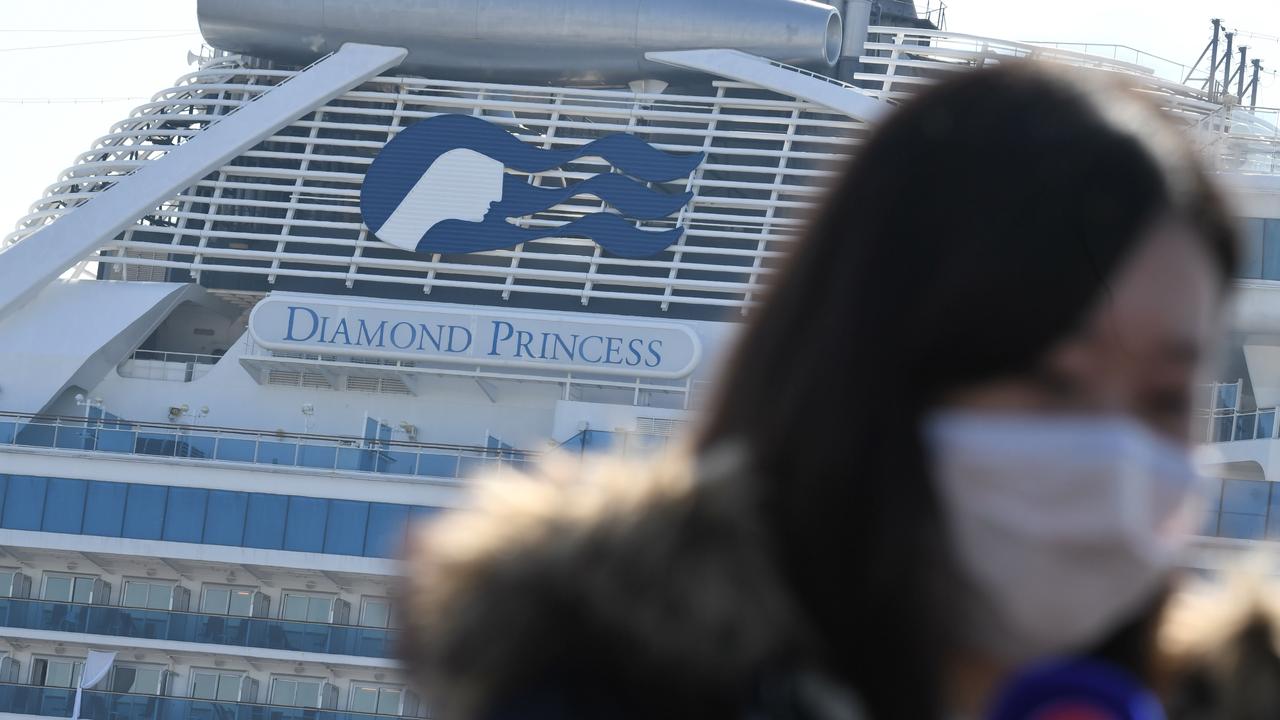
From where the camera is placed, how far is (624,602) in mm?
1374

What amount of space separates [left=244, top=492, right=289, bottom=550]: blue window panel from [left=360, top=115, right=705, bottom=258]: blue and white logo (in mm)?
5515

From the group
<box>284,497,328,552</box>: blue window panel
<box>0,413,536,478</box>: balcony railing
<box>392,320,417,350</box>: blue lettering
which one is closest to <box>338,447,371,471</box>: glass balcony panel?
<box>0,413,536,478</box>: balcony railing

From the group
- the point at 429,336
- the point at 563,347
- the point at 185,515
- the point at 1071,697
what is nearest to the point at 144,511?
the point at 185,515

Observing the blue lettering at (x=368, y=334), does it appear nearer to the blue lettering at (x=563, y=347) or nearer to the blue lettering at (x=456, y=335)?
Result: the blue lettering at (x=456, y=335)

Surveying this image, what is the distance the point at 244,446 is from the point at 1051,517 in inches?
1014

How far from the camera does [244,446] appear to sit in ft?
86.7

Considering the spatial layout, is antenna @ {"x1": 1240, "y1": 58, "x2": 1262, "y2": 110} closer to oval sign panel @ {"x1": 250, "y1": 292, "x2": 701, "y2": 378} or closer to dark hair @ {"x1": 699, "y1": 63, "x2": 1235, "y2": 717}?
oval sign panel @ {"x1": 250, "y1": 292, "x2": 701, "y2": 378}

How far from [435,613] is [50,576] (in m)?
27.1

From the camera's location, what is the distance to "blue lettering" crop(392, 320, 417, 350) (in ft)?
92.8

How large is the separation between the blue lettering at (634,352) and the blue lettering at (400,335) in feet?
10.5

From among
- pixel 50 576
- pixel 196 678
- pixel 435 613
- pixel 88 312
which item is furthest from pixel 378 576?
pixel 435 613

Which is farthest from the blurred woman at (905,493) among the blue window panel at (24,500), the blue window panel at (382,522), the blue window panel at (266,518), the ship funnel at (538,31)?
the ship funnel at (538,31)

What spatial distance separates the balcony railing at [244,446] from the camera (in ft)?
84.5

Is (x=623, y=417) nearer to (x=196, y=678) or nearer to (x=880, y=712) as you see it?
(x=196, y=678)
